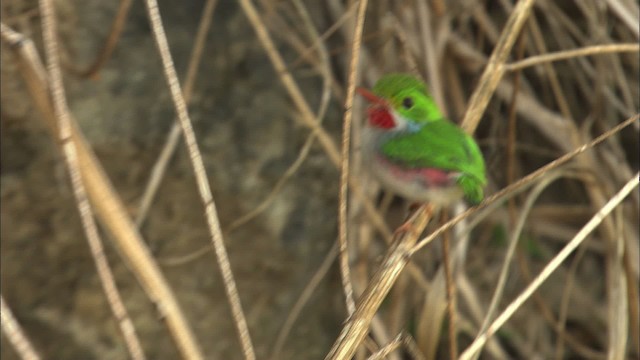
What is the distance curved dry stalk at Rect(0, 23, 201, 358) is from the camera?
0.90 metres

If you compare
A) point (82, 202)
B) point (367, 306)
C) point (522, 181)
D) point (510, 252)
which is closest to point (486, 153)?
point (510, 252)

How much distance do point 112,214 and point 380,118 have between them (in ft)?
1.65

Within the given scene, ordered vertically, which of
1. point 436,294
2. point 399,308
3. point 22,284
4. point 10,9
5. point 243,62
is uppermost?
point 10,9

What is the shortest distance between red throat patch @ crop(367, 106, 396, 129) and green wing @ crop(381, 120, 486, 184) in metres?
0.03

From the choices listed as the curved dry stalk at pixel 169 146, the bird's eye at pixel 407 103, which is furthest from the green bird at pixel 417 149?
the curved dry stalk at pixel 169 146

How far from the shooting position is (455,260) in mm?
1645

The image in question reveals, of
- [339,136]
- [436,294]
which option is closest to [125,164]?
[339,136]

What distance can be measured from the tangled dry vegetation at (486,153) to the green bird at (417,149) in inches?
2.1

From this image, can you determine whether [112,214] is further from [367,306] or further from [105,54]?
[105,54]

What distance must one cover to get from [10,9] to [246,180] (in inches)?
21.3

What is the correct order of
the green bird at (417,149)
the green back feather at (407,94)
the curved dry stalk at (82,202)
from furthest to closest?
the green back feather at (407,94)
the green bird at (417,149)
the curved dry stalk at (82,202)

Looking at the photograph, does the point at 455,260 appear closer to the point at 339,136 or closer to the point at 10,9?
the point at 339,136

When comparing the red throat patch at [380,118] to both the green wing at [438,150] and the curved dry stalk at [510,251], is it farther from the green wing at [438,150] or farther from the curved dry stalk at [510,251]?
the curved dry stalk at [510,251]

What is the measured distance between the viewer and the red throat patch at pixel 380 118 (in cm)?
131
